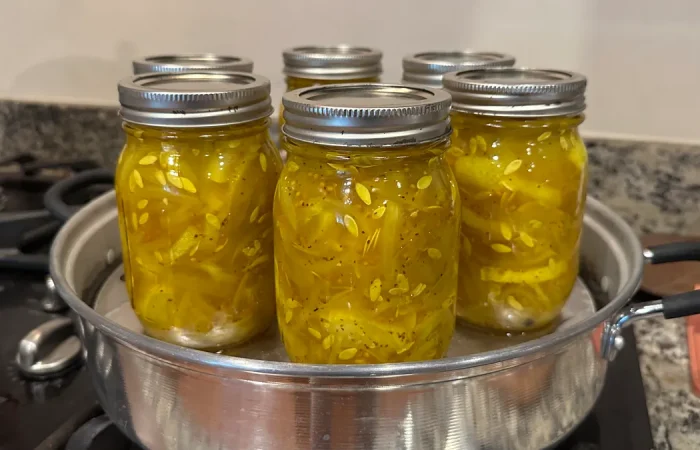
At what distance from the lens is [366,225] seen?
41 centimetres

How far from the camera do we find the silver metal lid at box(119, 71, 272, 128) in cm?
43

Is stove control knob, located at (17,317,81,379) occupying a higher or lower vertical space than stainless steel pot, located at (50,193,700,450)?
lower

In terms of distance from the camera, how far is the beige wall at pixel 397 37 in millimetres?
771

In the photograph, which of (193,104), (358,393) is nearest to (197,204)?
(193,104)

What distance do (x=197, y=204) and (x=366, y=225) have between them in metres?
0.13

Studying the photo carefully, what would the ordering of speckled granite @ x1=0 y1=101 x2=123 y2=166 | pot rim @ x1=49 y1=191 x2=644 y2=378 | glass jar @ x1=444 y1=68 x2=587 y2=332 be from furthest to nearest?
speckled granite @ x1=0 y1=101 x2=123 y2=166 < glass jar @ x1=444 y1=68 x2=587 y2=332 < pot rim @ x1=49 y1=191 x2=644 y2=378

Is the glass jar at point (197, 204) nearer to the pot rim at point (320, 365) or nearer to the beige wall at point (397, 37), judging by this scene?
the pot rim at point (320, 365)

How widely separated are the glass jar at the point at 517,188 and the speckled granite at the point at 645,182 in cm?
14

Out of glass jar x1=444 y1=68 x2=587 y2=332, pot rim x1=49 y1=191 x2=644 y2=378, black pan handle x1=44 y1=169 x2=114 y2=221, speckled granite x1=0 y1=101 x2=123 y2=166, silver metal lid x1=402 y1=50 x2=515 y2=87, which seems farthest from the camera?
speckled granite x1=0 y1=101 x2=123 y2=166

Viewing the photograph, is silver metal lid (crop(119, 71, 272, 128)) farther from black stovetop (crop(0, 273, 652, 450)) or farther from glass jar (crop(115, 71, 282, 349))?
black stovetop (crop(0, 273, 652, 450))

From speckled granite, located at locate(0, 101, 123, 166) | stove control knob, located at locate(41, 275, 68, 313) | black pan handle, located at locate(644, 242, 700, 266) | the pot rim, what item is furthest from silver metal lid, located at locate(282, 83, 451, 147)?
speckled granite, located at locate(0, 101, 123, 166)

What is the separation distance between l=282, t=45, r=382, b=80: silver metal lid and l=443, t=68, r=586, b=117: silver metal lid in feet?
0.49

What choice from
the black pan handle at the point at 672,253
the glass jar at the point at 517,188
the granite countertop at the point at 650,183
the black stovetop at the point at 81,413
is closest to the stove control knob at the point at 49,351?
the black stovetop at the point at 81,413

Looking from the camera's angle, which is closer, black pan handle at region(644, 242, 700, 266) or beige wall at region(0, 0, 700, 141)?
black pan handle at region(644, 242, 700, 266)
